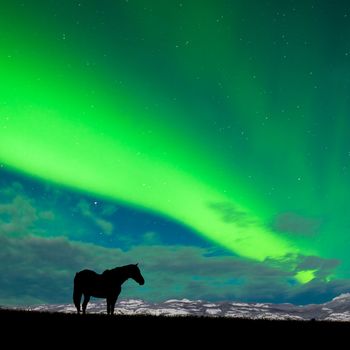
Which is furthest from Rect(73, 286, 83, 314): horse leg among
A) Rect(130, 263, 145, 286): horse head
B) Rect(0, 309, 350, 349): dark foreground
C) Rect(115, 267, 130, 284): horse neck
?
Rect(0, 309, 350, 349): dark foreground

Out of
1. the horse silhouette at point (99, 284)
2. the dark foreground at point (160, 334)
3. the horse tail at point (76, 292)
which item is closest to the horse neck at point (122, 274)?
the horse silhouette at point (99, 284)

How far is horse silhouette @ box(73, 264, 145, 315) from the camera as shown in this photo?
25.1 metres

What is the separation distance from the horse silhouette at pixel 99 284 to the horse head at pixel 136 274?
514mm

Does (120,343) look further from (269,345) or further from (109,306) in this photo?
(109,306)

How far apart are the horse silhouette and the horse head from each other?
0.51 metres

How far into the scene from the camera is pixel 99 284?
83.5 ft

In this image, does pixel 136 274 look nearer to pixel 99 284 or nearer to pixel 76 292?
pixel 99 284

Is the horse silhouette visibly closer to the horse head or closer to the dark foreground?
the horse head

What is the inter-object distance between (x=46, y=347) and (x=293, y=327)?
29.1ft

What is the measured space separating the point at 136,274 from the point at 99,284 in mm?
2819

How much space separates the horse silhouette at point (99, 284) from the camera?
25125mm

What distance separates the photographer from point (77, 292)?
25.7m

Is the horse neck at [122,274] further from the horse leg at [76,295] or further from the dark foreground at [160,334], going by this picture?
the dark foreground at [160,334]

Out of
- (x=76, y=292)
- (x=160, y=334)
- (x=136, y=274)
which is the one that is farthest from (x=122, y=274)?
(x=160, y=334)
